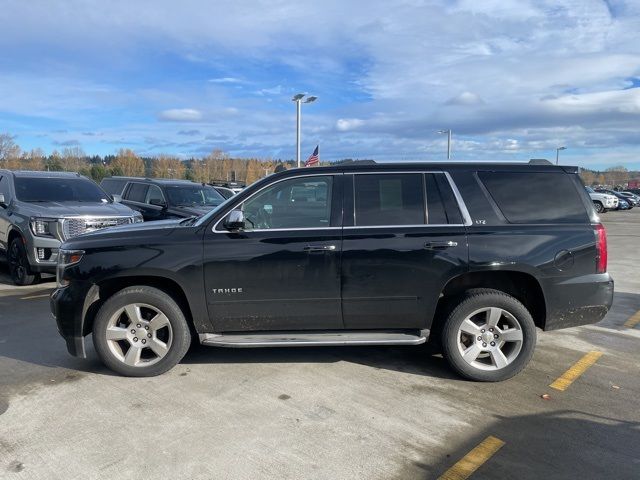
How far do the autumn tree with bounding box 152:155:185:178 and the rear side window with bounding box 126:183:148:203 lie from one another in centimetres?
4062

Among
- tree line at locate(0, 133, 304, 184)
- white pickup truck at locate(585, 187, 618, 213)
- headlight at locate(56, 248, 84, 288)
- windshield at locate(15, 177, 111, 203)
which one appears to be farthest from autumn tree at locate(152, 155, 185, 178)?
headlight at locate(56, 248, 84, 288)

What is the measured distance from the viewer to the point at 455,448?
10.7ft

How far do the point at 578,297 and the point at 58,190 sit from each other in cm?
880

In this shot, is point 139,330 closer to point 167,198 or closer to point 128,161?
point 167,198

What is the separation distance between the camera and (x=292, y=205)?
439cm

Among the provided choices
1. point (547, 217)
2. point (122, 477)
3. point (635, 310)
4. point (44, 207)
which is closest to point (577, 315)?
point (547, 217)

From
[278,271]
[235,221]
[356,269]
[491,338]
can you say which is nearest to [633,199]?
[491,338]

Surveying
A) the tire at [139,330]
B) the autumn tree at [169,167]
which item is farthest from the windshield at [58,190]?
the autumn tree at [169,167]

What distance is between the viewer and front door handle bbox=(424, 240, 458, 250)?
421 centimetres

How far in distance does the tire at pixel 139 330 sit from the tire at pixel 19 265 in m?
4.56

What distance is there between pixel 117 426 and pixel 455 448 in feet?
7.81

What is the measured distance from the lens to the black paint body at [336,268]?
4.22m

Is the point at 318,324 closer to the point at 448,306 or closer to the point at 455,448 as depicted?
the point at 448,306

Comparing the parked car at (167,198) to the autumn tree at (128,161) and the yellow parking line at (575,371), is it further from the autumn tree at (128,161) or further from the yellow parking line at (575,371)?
the autumn tree at (128,161)
